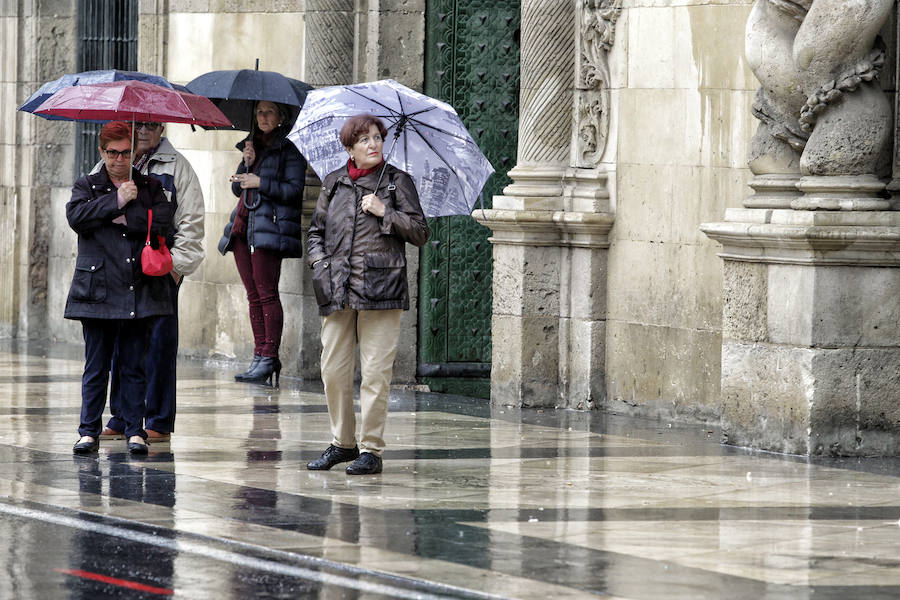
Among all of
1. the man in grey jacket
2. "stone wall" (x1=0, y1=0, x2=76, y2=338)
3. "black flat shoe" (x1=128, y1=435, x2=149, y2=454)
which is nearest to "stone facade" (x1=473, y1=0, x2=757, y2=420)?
the man in grey jacket

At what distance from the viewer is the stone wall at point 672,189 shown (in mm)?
11828

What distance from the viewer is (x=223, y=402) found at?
12648 millimetres

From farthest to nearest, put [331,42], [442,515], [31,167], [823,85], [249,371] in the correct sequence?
[31,167]
[331,42]
[249,371]
[823,85]
[442,515]

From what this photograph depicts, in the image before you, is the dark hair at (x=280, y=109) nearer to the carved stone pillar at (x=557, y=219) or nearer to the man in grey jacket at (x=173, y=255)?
the carved stone pillar at (x=557, y=219)

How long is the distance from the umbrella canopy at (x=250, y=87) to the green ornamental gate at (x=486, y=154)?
1175 mm

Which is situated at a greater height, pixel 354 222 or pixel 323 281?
pixel 354 222

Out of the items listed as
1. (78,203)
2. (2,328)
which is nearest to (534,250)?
(78,203)

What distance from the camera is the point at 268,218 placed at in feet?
46.5

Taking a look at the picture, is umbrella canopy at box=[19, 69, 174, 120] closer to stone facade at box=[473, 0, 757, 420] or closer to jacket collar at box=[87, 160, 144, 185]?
jacket collar at box=[87, 160, 144, 185]

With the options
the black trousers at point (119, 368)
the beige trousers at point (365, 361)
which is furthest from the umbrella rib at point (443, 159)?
the black trousers at point (119, 368)

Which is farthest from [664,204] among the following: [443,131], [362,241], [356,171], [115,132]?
[115,132]

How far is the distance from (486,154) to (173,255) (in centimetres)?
445

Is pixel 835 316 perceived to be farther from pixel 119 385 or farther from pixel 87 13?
pixel 87 13

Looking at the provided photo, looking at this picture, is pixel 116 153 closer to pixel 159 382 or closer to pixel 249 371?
pixel 159 382
